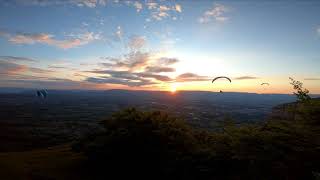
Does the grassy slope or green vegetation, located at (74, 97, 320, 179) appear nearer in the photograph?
green vegetation, located at (74, 97, 320, 179)

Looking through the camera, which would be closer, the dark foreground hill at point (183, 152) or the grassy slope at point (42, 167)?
the dark foreground hill at point (183, 152)

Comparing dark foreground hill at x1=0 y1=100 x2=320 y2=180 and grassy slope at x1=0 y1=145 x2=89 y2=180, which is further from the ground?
dark foreground hill at x1=0 y1=100 x2=320 y2=180

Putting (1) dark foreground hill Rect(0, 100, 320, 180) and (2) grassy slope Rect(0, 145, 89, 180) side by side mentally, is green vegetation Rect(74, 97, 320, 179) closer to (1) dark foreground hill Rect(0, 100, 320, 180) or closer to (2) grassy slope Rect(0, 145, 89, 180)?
(1) dark foreground hill Rect(0, 100, 320, 180)

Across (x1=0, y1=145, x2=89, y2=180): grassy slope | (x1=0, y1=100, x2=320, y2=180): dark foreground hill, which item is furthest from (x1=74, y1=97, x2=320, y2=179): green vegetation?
(x1=0, y1=145, x2=89, y2=180): grassy slope

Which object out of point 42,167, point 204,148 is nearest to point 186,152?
point 204,148

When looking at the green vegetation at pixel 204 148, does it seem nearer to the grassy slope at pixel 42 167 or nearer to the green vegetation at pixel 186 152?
the green vegetation at pixel 186 152

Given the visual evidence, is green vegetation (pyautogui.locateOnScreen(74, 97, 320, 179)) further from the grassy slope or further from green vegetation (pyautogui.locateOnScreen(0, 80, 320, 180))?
the grassy slope

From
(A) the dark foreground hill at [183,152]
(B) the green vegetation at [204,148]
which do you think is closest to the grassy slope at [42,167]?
(A) the dark foreground hill at [183,152]

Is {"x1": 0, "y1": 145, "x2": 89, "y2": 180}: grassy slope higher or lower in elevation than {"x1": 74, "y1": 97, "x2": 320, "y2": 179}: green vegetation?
lower

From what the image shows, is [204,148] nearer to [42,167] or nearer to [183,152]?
[183,152]
